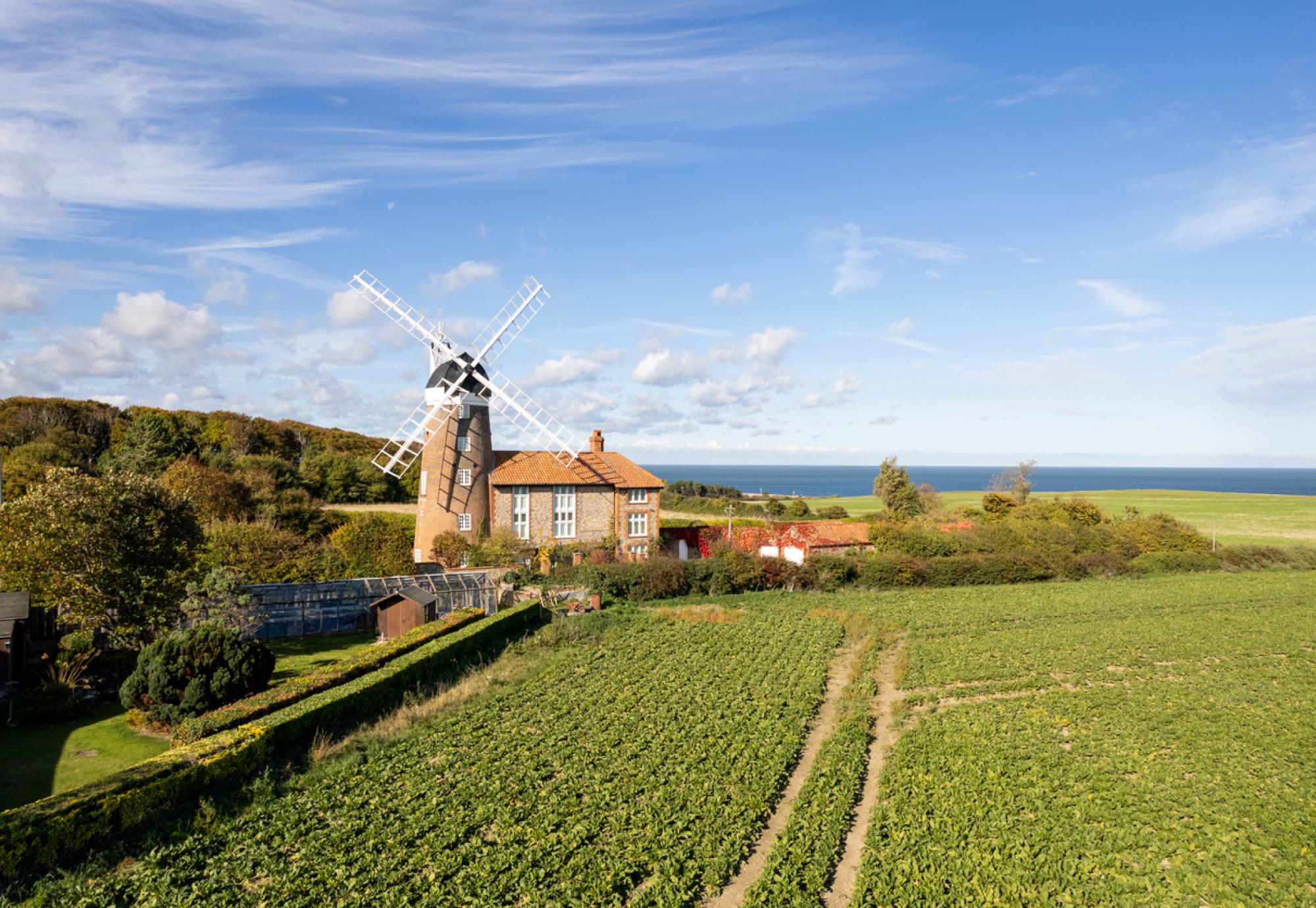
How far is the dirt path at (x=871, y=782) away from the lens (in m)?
11.0

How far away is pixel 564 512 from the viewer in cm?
4134

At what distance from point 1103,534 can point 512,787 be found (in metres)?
46.1

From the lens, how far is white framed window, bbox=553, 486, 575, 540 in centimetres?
4109

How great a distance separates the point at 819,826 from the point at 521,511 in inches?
1170

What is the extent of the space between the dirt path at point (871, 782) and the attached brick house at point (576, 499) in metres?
19.9

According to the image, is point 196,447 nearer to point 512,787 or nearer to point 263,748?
point 263,748

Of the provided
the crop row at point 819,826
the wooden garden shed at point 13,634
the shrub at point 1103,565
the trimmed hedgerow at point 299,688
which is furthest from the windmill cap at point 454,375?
the shrub at point 1103,565

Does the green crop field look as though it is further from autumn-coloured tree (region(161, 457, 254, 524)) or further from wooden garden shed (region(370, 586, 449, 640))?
autumn-coloured tree (region(161, 457, 254, 524))

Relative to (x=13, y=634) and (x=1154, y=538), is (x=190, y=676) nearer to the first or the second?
(x=13, y=634)

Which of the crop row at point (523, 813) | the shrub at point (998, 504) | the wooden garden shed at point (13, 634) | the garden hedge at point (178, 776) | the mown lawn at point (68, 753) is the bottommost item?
the crop row at point (523, 813)

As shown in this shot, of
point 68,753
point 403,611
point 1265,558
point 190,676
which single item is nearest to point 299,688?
point 190,676

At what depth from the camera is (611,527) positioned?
4247 cm

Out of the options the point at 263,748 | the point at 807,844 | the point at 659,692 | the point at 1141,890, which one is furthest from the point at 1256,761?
the point at 263,748

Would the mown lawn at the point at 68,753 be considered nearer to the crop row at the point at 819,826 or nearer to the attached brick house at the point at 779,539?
the crop row at the point at 819,826
